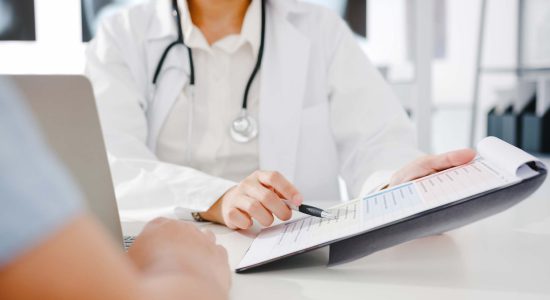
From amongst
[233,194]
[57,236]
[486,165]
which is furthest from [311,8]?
[57,236]

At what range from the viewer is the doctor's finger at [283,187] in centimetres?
72

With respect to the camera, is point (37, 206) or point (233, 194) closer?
point (37, 206)

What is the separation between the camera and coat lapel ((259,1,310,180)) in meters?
1.20

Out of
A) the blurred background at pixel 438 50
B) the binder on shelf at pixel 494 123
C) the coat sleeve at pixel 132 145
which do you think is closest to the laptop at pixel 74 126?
the coat sleeve at pixel 132 145

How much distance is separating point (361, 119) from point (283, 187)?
0.49 metres

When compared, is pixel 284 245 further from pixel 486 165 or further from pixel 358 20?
pixel 358 20

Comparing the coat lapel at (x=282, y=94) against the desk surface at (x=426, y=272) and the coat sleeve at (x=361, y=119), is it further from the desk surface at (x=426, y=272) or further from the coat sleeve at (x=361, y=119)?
the desk surface at (x=426, y=272)

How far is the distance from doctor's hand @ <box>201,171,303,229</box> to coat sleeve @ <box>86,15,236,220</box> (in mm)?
79

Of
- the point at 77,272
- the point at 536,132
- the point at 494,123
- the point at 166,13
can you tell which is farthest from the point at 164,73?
the point at 494,123

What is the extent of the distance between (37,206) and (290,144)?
1.00 meters

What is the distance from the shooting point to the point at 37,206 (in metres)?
0.22

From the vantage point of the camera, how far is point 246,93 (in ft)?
3.87

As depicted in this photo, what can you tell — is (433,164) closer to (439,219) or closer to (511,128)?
(439,219)

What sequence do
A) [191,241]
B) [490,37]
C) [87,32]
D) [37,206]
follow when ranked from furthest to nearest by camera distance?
[490,37], [87,32], [191,241], [37,206]
